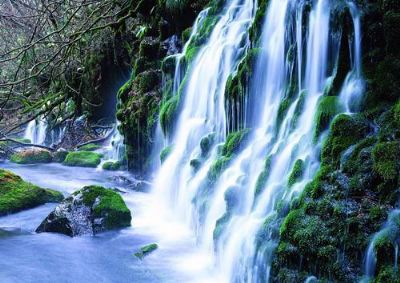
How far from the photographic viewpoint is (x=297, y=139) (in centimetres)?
609

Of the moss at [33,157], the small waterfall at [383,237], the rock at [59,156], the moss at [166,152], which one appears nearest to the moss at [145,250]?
the moss at [166,152]

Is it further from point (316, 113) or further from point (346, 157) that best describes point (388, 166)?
point (316, 113)

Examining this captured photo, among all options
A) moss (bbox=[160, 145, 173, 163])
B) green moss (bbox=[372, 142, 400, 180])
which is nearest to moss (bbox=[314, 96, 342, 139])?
green moss (bbox=[372, 142, 400, 180])

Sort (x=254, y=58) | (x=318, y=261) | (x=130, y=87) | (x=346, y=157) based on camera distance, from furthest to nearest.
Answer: (x=130, y=87) < (x=254, y=58) < (x=346, y=157) < (x=318, y=261)

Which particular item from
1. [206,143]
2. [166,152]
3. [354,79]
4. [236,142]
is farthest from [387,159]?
[166,152]

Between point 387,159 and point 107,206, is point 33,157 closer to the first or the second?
point 107,206

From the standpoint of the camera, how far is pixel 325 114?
18.8ft

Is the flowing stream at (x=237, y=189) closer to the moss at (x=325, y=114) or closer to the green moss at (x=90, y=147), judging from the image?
the moss at (x=325, y=114)

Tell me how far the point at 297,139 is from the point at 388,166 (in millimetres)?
1754

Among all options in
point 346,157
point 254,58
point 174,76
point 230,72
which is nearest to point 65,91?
point 174,76

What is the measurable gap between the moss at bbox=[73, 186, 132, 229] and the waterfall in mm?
1131

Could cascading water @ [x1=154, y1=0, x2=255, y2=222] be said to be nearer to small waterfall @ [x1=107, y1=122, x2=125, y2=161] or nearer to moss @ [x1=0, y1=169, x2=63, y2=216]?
moss @ [x1=0, y1=169, x2=63, y2=216]

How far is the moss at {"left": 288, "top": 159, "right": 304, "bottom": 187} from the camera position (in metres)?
5.48

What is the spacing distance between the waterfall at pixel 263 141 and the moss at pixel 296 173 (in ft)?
0.04
